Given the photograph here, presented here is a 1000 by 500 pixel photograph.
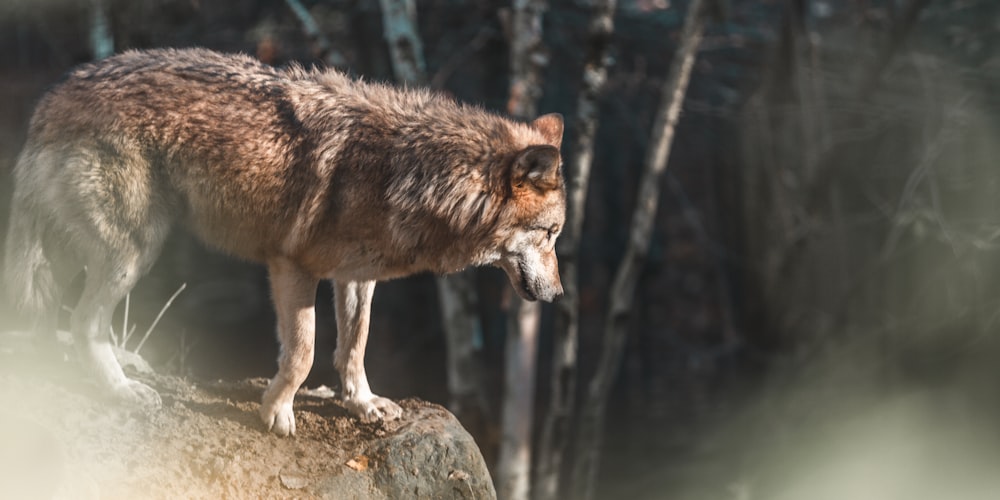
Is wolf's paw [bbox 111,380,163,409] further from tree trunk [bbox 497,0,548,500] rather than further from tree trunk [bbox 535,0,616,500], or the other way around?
tree trunk [bbox 497,0,548,500]

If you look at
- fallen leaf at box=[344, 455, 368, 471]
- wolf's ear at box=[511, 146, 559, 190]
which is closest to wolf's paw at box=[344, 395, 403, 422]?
fallen leaf at box=[344, 455, 368, 471]

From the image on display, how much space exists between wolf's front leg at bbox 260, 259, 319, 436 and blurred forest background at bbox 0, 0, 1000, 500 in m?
5.99

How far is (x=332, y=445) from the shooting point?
15.4 feet

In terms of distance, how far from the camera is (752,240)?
1485 centimetres

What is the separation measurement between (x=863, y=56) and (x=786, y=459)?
5461 mm

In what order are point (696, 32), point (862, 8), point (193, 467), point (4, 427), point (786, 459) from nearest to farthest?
point (4, 427) → point (193, 467) → point (696, 32) → point (862, 8) → point (786, 459)

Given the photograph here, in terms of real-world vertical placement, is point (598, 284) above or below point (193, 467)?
above

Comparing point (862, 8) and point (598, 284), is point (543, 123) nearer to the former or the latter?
point (862, 8)

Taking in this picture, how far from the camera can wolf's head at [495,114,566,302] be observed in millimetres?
4578

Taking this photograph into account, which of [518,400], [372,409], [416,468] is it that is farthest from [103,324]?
[518,400]

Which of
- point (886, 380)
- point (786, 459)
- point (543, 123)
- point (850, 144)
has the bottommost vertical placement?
→ point (786, 459)

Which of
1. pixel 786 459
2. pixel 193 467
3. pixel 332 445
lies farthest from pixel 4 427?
pixel 786 459

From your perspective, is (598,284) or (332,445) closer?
(332,445)

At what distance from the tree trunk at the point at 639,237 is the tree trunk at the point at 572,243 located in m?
0.36
